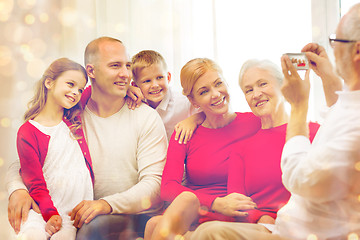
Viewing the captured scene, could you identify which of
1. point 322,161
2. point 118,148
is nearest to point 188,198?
point 118,148

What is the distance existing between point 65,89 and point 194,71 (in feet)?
1.49

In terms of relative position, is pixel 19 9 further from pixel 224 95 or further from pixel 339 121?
pixel 339 121

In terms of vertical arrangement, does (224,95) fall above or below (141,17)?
below

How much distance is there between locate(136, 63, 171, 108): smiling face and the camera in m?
1.47

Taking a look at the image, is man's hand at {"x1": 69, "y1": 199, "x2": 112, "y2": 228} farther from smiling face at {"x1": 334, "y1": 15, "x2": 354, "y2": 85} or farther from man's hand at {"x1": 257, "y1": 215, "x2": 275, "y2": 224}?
smiling face at {"x1": 334, "y1": 15, "x2": 354, "y2": 85}

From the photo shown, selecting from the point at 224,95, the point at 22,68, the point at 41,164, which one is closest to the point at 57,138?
the point at 41,164

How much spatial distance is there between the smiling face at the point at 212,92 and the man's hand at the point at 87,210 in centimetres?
48

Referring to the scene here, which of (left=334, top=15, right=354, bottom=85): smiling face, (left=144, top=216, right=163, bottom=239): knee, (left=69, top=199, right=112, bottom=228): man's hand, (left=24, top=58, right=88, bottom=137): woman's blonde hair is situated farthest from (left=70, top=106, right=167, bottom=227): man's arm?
(left=334, top=15, right=354, bottom=85): smiling face

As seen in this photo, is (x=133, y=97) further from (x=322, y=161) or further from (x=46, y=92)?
(x=322, y=161)

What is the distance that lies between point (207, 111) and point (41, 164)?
1.94 ft

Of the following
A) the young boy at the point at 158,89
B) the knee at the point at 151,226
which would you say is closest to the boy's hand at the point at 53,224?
the knee at the point at 151,226

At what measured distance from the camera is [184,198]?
110cm

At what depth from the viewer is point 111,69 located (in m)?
1.35

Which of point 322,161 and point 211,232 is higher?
point 322,161
